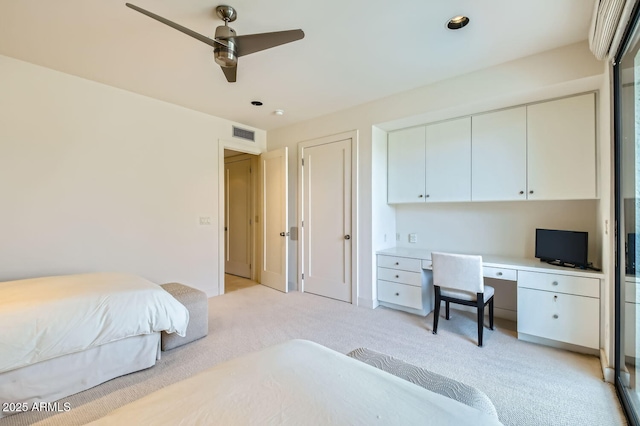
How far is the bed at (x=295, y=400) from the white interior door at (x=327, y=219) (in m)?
2.76

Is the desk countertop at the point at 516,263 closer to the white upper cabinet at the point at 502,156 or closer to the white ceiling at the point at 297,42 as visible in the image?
the white upper cabinet at the point at 502,156

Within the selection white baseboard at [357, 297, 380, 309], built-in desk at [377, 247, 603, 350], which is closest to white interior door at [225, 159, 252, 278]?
white baseboard at [357, 297, 380, 309]

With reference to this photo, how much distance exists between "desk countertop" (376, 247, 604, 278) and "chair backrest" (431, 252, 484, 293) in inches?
12.7

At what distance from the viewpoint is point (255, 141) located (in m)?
4.69

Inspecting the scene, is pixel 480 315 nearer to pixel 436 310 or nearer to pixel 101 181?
pixel 436 310

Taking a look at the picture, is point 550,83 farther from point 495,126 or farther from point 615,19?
point 615,19

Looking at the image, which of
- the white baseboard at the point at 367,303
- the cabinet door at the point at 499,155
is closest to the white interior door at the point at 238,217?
the white baseboard at the point at 367,303

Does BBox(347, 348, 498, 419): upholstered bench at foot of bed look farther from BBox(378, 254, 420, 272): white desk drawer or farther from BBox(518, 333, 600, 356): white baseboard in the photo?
BBox(378, 254, 420, 272): white desk drawer

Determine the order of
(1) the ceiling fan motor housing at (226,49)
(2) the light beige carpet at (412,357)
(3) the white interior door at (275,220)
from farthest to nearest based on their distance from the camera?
(3) the white interior door at (275,220) < (1) the ceiling fan motor housing at (226,49) < (2) the light beige carpet at (412,357)

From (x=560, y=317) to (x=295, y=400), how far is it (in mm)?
2682

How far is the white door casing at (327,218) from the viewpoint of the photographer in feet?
12.6

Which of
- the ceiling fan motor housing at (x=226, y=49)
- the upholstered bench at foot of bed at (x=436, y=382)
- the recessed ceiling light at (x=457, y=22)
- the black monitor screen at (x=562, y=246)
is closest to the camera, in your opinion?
the upholstered bench at foot of bed at (x=436, y=382)

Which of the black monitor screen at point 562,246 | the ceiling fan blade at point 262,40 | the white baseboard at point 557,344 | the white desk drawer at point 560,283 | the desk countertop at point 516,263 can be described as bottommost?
the white baseboard at point 557,344

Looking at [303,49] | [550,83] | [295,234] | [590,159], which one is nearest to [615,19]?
[550,83]
